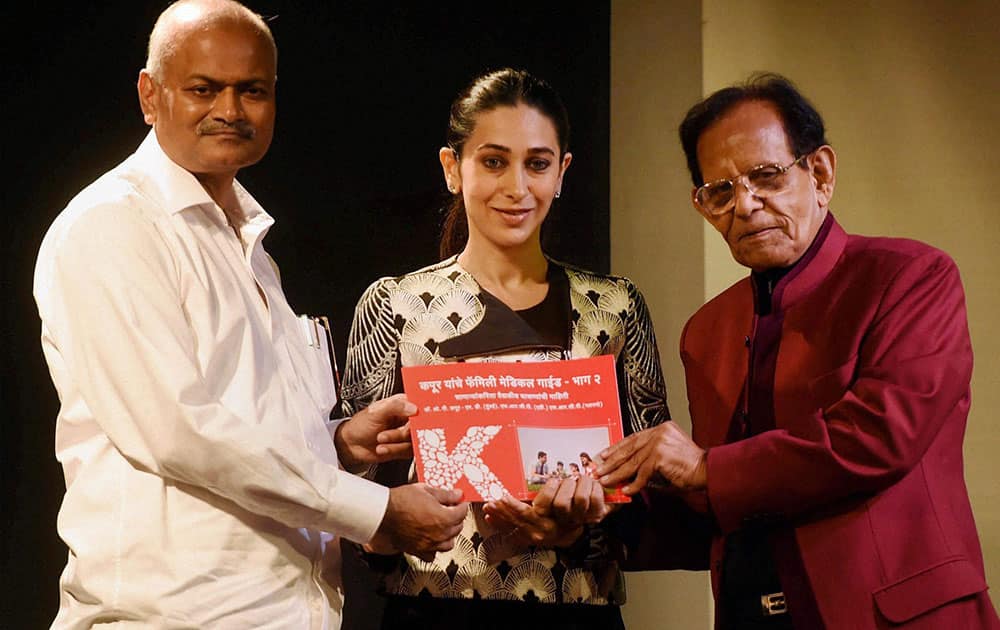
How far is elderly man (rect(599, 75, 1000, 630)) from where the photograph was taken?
6.60ft

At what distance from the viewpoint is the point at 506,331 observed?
2430mm

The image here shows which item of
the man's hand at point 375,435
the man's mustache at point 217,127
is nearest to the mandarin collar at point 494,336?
the man's hand at point 375,435

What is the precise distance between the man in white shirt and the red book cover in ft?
0.25

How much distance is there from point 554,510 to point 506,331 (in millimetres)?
441

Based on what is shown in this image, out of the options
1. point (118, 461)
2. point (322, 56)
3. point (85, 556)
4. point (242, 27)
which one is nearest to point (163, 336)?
point (118, 461)

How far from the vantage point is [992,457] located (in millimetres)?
3371

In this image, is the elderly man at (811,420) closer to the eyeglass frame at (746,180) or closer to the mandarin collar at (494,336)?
the eyeglass frame at (746,180)

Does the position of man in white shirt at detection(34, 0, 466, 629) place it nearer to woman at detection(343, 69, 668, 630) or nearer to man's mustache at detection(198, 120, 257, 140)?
man's mustache at detection(198, 120, 257, 140)

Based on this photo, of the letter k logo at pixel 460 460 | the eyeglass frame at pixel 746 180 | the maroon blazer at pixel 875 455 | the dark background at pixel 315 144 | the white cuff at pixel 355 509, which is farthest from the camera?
the dark background at pixel 315 144

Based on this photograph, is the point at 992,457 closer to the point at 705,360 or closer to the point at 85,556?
the point at 705,360

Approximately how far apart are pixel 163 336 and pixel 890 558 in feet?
4.41

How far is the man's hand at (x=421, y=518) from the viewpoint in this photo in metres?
2.02

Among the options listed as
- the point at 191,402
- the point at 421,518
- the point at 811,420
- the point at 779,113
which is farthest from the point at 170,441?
the point at 779,113

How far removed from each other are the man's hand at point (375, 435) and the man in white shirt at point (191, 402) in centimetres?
17
